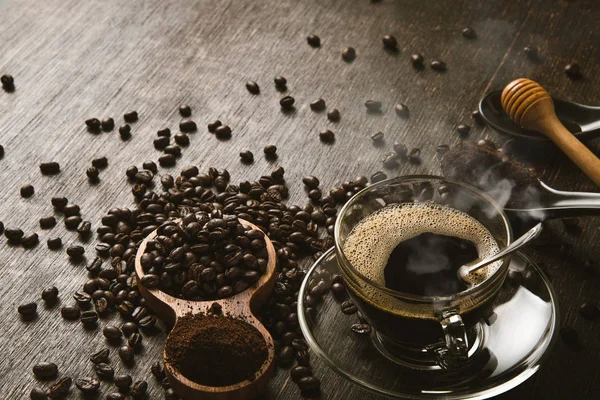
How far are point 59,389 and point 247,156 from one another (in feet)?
2.60

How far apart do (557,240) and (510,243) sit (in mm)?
455

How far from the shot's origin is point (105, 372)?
60.7 inches

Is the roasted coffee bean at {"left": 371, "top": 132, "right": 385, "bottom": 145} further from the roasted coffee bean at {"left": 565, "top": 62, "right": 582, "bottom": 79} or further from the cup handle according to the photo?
the cup handle

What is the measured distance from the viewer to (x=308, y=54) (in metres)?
2.41

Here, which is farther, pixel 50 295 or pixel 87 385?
pixel 50 295

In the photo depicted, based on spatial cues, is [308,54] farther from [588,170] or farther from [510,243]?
[510,243]

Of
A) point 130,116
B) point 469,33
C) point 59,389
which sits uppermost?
point 469,33

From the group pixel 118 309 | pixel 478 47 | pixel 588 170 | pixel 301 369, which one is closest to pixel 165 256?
pixel 118 309

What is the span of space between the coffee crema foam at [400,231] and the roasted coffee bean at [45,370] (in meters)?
0.64

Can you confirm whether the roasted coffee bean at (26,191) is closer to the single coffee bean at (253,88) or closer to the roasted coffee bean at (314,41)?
the single coffee bean at (253,88)

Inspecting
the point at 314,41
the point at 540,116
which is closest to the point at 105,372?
the point at 540,116

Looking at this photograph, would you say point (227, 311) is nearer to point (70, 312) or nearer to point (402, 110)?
point (70, 312)

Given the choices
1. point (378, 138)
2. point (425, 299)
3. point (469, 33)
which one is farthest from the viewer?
point (469, 33)

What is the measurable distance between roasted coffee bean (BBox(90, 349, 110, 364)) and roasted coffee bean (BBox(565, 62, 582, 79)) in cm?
151
